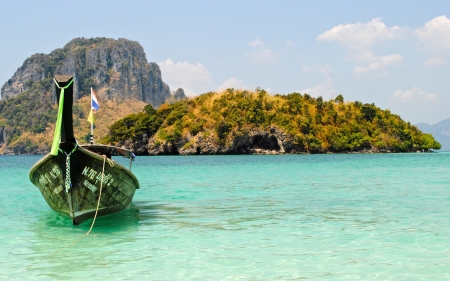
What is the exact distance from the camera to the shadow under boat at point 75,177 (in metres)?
9.95

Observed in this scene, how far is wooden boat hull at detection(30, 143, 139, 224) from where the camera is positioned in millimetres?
10570

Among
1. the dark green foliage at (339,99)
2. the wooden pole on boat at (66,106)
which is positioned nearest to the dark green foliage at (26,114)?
the dark green foliage at (339,99)

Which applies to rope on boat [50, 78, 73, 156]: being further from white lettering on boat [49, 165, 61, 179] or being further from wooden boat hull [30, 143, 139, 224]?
white lettering on boat [49, 165, 61, 179]

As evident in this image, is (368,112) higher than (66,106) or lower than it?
higher

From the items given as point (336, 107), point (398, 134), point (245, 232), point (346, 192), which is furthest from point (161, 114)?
point (245, 232)

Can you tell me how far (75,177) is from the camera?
1066 cm

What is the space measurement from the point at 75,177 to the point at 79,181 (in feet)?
0.49

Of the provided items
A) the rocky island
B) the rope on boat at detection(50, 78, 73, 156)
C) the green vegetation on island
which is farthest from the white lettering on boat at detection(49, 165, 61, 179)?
the green vegetation on island

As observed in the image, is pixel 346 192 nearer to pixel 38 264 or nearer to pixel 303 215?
pixel 303 215

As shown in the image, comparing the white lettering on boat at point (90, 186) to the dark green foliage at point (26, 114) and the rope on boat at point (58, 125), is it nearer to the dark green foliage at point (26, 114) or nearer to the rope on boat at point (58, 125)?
the rope on boat at point (58, 125)

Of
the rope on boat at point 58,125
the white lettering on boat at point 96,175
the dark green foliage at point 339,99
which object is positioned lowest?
the white lettering on boat at point 96,175

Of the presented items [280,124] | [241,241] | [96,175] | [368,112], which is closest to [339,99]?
[368,112]

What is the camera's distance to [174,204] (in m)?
16.4

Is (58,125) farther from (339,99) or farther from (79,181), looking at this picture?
(339,99)
